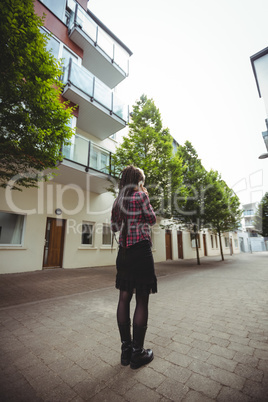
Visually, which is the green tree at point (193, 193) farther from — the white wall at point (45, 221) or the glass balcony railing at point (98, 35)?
the glass balcony railing at point (98, 35)

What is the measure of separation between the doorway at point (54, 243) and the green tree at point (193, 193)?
295 inches

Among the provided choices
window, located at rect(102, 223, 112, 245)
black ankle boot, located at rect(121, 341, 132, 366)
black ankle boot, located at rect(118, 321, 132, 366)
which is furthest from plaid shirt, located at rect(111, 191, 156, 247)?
window, located at rect(102, 223, 112, 245)

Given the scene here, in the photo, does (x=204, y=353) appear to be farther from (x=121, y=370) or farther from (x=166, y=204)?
(x=166, y=204)

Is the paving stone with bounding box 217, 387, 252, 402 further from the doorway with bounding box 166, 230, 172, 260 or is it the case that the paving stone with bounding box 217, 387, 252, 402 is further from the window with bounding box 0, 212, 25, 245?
the doorway with bounding box 166, 230, 172, 260

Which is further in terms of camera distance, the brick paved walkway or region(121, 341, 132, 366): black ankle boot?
region(121, 341, 132, 366): black ankle boot

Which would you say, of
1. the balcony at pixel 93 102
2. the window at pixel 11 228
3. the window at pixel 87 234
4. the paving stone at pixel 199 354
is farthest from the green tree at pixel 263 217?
the paving stone at pixel 199 354

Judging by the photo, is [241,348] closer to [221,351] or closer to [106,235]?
[221,351]

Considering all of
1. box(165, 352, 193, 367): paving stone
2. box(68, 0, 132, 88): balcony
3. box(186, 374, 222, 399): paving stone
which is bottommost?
box(165, 352, 193, 367): paving stone

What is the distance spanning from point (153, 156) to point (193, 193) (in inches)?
227

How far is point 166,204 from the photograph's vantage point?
10117mm

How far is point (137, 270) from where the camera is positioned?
1.85 meters

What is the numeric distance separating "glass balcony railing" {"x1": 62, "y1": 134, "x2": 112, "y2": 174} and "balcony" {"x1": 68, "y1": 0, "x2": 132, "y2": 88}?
642 centimetres

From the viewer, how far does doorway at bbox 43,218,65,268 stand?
8.96 m

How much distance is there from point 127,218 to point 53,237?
27.5 feet
